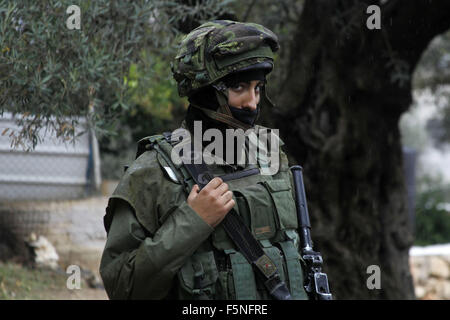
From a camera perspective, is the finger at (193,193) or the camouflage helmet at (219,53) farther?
the camouflage helmet at (219,53)

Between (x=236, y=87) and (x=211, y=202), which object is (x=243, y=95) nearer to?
(x=236, y=87)

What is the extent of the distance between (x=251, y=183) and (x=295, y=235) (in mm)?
294

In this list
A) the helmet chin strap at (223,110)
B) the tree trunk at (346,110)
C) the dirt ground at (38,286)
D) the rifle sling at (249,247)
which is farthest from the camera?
the dirt ground at (38,286)

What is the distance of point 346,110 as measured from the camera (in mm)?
5680

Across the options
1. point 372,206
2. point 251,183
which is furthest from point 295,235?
point 372,206

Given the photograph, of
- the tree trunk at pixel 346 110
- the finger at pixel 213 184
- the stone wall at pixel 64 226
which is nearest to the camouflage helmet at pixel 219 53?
→ the finger at pixel 213 184

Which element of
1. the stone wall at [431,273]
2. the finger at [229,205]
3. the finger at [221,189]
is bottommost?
the stone wall at [431,273]

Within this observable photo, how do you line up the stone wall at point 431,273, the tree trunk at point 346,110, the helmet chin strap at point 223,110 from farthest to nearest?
the stone wall at point 431,273
the tree trunk at point 346,110
the helmet chin strap at point 223,110

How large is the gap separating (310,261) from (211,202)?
57cm

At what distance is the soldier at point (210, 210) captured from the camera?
2.25 metres

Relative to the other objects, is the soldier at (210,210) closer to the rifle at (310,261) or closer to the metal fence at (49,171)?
the rifle at (310,261)

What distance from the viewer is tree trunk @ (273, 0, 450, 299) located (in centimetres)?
559

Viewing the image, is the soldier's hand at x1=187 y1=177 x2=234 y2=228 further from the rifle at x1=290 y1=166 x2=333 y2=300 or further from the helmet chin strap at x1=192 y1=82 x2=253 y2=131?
the rifle at x1=290 y1=166 x2=333 y2=300

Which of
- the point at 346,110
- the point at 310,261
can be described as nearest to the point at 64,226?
the point at 346,110
